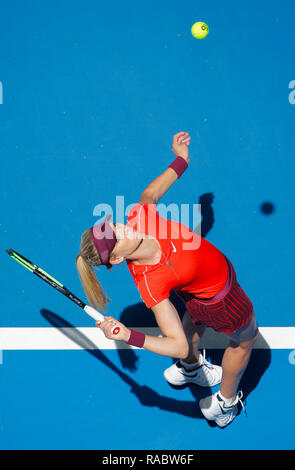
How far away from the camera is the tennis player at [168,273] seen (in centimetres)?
279

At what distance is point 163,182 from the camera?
338 centimetres

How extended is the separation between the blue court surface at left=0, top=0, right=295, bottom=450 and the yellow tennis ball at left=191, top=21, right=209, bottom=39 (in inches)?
6.7

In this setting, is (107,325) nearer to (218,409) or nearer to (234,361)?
(234,361)

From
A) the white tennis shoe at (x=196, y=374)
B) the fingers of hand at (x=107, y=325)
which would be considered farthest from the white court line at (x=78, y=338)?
the fingers of hand at (x=107, y=325)

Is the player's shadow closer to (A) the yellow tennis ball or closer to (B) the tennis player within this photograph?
(B) the tennis player

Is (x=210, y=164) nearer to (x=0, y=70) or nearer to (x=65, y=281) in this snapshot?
(x=65, y=281)

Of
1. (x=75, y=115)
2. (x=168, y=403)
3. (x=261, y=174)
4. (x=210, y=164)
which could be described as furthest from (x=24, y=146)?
(x=168, y=403)

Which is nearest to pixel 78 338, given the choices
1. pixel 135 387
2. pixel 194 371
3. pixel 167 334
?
pixel 135 387

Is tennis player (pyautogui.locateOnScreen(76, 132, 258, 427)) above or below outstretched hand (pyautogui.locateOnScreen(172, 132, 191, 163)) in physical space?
below

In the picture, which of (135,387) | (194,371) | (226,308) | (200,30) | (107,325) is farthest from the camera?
(200,30)

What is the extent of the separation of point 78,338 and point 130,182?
4.83 ft

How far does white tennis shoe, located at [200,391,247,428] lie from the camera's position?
3.95 m

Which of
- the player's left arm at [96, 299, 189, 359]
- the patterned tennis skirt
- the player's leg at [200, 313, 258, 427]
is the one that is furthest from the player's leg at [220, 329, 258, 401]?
the player's left arm at [96, 299, 189, 359]

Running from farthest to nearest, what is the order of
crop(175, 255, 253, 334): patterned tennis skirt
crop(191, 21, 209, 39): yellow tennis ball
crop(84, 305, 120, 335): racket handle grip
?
crop(191, 21, 209, 39): yellow tennis ball < crop(175, 255, 253, 334): patterned tennis skirt < crop(84, 305, 120, 335): racket handle grip
